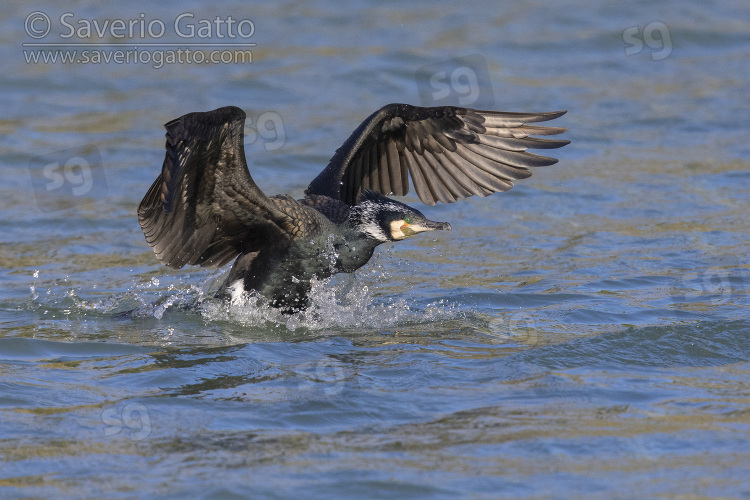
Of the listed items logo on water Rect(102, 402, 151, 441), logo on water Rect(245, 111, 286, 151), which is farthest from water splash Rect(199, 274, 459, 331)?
logo on water Rect(245, 111, 286, 151)

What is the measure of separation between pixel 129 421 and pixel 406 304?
247 cm

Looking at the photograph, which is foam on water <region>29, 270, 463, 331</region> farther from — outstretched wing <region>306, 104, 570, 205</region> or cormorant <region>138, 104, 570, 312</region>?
outstretched wing <region>306, 104, 570, 205</region>

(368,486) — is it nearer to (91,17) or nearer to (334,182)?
(334,182)

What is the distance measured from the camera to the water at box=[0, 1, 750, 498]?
4391mm

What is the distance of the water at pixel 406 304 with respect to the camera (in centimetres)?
439

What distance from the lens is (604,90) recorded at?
12891mm

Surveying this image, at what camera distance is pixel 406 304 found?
6816 mm

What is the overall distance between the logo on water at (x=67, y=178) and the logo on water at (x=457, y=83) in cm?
414

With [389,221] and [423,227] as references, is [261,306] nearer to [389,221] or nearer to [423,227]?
[389,221]

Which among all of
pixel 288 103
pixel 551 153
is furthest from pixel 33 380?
pixel 288 103

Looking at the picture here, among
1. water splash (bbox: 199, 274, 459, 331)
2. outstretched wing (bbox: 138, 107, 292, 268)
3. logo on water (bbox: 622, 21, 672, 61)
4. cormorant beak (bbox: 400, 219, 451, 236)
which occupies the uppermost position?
logo on water (bbox: 622, 21, 672, 61)

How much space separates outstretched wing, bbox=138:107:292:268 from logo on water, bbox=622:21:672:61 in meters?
9.31

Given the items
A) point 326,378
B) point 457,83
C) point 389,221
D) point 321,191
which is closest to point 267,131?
point 457,83

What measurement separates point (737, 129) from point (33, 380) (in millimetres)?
8687
